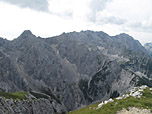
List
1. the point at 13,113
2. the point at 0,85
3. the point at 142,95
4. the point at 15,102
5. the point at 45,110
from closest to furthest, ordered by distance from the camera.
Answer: the point at 142,95 → the point at 13,113 → the point at 15,102 → the point at 45,110 → the point at 0,85

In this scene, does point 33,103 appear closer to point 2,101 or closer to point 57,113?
point 2,101

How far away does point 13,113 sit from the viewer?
60844 millimetres

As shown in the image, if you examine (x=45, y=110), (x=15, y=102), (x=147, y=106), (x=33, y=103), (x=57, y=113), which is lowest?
(x=57, y=113)

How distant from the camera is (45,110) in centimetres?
10881

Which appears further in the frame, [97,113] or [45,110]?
[45,110]

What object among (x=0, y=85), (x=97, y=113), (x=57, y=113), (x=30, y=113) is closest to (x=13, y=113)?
(x=30, y=113)

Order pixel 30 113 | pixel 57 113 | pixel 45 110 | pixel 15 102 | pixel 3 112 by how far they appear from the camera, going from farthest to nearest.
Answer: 1. pixel 57 113
2. pixel 45 110
3. pixel 30 113
4. pixel 15 102
5. pixel 3 112

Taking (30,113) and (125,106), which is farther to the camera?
(30,113)

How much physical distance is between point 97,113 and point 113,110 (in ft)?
7.26

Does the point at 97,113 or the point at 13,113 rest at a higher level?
the point at 97,113

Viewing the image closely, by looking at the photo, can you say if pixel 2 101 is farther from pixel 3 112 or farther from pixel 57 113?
pixel 57 113

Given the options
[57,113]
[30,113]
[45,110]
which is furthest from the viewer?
[57,113]

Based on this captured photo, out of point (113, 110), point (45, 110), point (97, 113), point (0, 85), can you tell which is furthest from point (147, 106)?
point (0, 85)

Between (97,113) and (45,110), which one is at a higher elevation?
(97,113)
